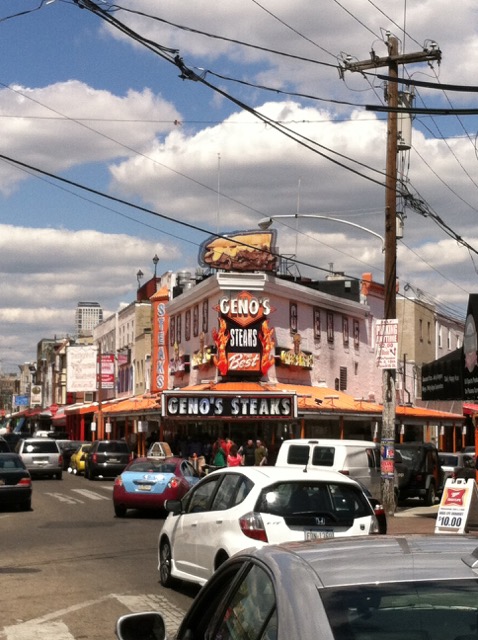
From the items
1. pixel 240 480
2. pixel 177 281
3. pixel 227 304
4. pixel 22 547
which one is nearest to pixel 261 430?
pixel 227 304

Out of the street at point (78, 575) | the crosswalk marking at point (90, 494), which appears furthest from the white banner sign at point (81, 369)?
the street at point (78, 575)

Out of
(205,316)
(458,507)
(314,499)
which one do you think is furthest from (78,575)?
(205,316)

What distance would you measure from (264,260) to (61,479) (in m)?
13.1

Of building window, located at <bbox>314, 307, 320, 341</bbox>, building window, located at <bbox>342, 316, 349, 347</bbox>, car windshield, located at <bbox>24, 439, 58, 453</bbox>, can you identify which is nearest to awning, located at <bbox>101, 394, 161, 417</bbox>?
car windshield, located at <bbox>24, 439, 58, 453</bbox>

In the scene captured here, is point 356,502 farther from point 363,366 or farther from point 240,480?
point 363,366

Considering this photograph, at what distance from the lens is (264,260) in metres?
50.9

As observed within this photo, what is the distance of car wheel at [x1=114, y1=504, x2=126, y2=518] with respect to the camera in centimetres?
2631

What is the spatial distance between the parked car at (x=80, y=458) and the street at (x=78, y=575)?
858 inches

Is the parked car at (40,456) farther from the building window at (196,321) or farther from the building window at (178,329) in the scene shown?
the building window at (178,329)

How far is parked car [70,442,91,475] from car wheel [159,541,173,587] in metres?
34.1

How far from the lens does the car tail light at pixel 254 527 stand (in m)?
12.2

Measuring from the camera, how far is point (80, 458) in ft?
Answer: 164

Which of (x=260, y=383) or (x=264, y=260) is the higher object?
(x=264, y=260)

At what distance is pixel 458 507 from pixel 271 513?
803cm
